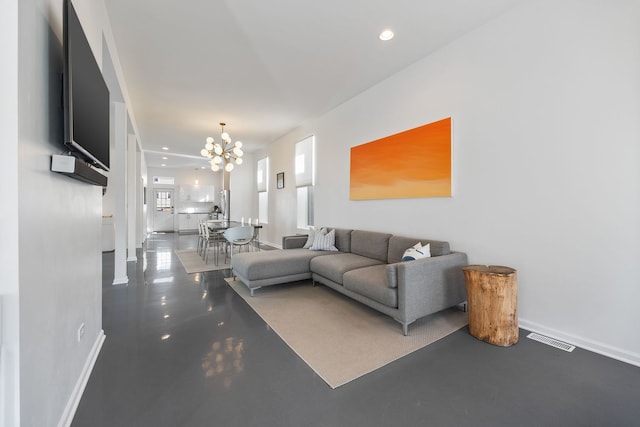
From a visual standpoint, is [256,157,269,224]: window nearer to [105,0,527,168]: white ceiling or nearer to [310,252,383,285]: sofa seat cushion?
[105,0,527,168]: white ceiling

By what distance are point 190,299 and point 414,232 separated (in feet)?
9.89

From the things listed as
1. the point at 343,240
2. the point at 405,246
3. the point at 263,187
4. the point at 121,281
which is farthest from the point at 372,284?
the point at 263,187

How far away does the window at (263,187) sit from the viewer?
792 centimetres

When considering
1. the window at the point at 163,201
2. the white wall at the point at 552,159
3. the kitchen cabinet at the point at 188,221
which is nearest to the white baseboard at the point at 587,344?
the white wall at the point at 552,159

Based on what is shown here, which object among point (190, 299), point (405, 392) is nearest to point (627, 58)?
point (405, 392)

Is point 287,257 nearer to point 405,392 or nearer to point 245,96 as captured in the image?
point 405,392

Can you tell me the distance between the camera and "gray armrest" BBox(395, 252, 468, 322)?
2.41 m

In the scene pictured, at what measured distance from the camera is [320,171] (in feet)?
17.7

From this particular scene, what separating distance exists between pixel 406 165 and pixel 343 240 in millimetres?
1581

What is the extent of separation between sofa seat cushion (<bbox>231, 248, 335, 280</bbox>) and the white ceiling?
2582 mm

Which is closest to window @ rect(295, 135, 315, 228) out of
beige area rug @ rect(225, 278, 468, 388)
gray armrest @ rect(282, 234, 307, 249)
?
gray armrest @ rect(282, 234, 307, 249)

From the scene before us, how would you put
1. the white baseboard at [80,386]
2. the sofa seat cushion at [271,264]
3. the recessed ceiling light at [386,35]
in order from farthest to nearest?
the sofa seat cushion at [271,264], the recessed ceiling light at [386,35], the white baseboard at [80,386]

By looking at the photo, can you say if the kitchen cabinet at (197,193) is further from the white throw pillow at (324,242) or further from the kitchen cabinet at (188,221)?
the white throw pillow at (324,242)

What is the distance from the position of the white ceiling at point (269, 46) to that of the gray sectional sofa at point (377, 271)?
232 cm
